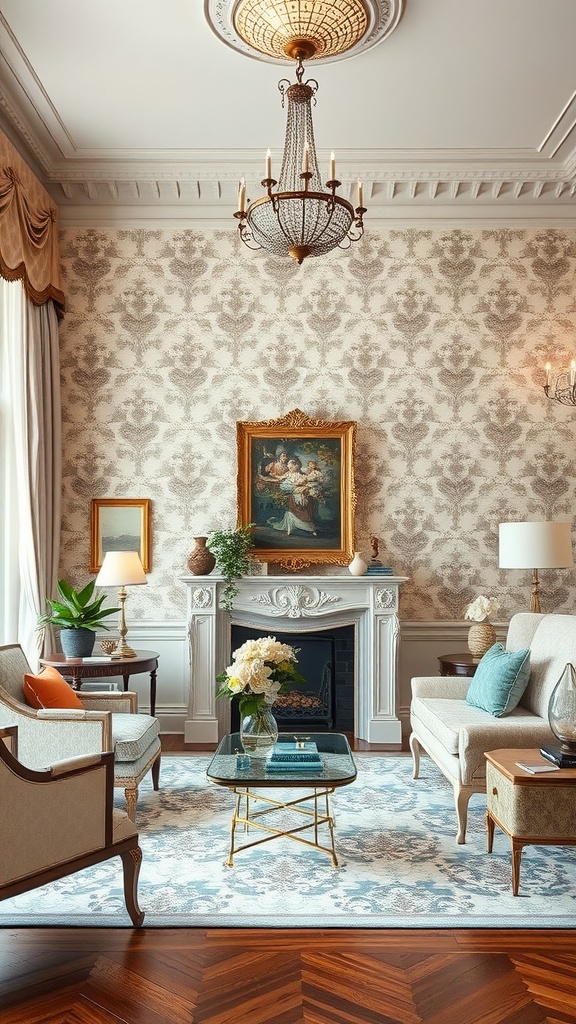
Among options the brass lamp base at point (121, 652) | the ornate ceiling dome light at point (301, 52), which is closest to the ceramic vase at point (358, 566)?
the brass lamp base at point (121, 652)

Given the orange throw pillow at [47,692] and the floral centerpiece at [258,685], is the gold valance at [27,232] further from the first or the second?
the floral centerpiece at [258,685]

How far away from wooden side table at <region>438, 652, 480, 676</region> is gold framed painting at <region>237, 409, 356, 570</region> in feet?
3.95

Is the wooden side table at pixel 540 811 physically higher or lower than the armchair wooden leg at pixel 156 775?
higher

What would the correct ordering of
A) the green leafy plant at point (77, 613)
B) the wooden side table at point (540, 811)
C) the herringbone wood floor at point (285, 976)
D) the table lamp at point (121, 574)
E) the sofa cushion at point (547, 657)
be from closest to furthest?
the herringbone wood floor at point (285, 976) < the wooden side table at point (540, 811) < the sofa cushion at point (547, 657) < the green leafy plant at point (77, 613) < the table lamp at point (121, 574)

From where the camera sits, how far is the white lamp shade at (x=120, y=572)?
18.7ft

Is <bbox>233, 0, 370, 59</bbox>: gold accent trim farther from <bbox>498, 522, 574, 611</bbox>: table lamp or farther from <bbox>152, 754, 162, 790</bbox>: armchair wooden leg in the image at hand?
<bbox>152, 754, 162, 790</bbox>: armchair wooden leg

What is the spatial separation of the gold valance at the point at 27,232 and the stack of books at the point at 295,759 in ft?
11.5

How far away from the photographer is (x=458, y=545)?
684 centimetres

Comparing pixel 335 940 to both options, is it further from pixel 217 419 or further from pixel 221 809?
pixel 217 419

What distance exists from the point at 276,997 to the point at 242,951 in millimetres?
345

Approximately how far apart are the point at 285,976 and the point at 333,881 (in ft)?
2.77

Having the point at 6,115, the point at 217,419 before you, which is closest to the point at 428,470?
the point at 217,419

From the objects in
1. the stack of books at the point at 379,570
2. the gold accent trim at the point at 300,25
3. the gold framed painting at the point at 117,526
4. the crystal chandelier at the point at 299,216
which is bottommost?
the stack of books at the point at 379,570

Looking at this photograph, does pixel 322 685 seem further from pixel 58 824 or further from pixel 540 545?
pixel 58 824
